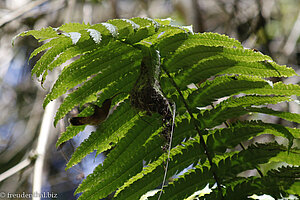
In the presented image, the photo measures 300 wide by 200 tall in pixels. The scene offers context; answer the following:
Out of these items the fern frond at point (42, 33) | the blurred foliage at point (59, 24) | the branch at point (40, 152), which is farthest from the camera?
the blurred foliage at point (59, 24)

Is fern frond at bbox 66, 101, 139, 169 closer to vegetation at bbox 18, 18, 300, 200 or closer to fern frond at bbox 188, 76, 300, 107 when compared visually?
vegetation at bbox 18, 18, 300, 200

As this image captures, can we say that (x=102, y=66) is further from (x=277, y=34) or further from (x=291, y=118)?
(x=277, y=34)

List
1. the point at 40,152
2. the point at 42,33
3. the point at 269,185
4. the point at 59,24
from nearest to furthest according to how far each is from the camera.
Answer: the point at 42,33 < the point at 269,185 < the point at 40,152 < the point at 59,24

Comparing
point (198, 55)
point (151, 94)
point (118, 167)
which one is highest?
point (198, 55)

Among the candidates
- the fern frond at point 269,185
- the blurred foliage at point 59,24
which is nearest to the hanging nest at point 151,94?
the fern frond at point 269,185

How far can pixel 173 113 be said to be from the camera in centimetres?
90

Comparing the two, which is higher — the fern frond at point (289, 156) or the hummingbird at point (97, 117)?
the hummingbird at point (97, 117)

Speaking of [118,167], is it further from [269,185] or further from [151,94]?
[269,185]

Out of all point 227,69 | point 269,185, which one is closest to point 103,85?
point 227,69

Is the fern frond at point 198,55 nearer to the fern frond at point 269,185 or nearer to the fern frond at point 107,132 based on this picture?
the fern frond at point 107,132

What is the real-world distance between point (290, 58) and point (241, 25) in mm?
596

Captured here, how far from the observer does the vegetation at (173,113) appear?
2.93ft

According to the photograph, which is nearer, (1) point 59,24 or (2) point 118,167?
(2) point 118,167

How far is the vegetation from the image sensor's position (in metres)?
0.89
